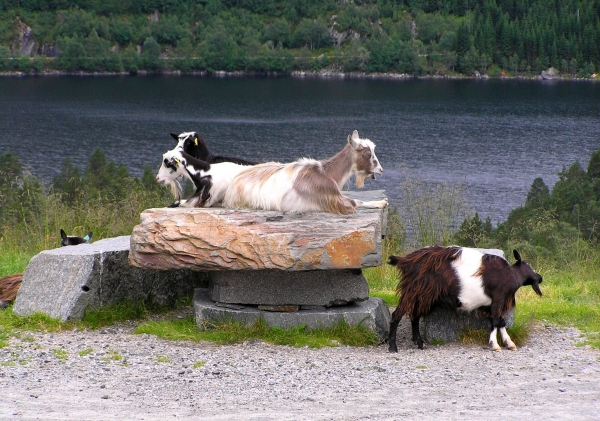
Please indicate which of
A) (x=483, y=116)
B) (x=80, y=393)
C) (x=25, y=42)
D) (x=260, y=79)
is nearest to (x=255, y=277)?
(x=80, y=393)

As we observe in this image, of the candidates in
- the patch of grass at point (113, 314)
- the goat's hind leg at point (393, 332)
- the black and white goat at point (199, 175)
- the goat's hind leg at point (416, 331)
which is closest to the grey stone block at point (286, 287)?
the goat's hind leg at point (393, 332)

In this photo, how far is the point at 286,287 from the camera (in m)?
10.9

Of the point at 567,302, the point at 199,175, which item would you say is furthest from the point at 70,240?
→ the point at 567,302

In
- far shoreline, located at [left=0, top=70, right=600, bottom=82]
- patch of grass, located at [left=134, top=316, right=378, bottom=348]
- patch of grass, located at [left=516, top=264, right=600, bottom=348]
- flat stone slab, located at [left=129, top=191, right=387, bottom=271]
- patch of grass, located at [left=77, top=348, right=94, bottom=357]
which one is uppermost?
flat stone slab, located at [left=129, top=191, right=387, bottom=271]

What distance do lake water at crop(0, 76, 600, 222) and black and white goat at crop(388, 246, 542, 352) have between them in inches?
720

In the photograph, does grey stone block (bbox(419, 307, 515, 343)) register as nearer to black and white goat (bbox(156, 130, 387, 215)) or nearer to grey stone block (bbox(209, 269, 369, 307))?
grey stone block (bbox(209, 269, 369, 307))

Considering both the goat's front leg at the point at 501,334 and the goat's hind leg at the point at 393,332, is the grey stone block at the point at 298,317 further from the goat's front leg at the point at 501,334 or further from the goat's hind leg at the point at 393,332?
the goat's front leg at the point at 501,334

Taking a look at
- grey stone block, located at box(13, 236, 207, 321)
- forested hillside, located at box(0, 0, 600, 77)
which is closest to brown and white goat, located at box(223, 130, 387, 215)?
grey stone block, located at box(13, 236, 207, 321)

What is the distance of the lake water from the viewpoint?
53500 millimetres

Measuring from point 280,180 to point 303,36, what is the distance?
558 ft

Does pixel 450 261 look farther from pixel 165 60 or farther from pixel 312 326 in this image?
pixel 165 60

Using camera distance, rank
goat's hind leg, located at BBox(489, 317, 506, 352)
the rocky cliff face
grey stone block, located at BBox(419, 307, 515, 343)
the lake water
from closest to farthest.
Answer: goat's hind leg, located at BBox(489, 317, 506, 352), grey stone block, located at BBox(419, 307, 515, 343), the lake water, the rocky cliff face

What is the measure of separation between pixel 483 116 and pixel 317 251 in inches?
3061

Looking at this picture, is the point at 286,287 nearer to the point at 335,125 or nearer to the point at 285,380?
the point at 285,380
